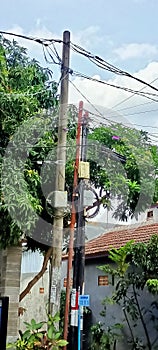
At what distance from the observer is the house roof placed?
10383mm

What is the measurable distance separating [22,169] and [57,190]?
38.5 inches

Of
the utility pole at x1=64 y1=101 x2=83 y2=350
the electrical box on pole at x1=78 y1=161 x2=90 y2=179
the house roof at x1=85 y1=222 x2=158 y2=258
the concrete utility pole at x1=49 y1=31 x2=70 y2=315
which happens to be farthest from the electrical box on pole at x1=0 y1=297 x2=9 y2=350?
the house roof at x1=85 y1=222 x2=158 y2=258

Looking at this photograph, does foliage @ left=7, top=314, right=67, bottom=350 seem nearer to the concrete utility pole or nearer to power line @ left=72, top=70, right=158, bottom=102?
the concrete utility pole

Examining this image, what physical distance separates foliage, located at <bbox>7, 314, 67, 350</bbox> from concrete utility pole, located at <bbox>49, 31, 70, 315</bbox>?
0.74ft

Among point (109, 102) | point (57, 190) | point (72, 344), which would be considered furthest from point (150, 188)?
point (72, 344)

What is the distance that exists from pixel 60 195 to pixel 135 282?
112 inches

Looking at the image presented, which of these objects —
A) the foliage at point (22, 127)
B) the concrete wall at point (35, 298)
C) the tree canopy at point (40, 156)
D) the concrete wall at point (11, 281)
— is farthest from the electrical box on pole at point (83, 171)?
the concrete wall at point (35, 298)

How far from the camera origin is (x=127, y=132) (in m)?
9.65

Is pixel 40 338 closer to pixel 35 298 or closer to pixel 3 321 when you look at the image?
pixel 3 321

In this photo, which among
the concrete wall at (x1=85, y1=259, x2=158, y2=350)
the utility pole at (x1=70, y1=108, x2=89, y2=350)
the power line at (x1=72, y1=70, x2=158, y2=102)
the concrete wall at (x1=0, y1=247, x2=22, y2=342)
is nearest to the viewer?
the utility pole at (x1=70, y1=108, x2=89, y2=350)

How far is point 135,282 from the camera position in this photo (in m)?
9.07

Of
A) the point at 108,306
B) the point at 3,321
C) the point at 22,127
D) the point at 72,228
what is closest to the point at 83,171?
the point at 72,228

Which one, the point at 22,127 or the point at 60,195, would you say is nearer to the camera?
the point at 60,195

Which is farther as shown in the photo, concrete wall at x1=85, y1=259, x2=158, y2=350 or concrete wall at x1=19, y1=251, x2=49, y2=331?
concrete wall at x1=19, y1=251, x2=49, y2=331
